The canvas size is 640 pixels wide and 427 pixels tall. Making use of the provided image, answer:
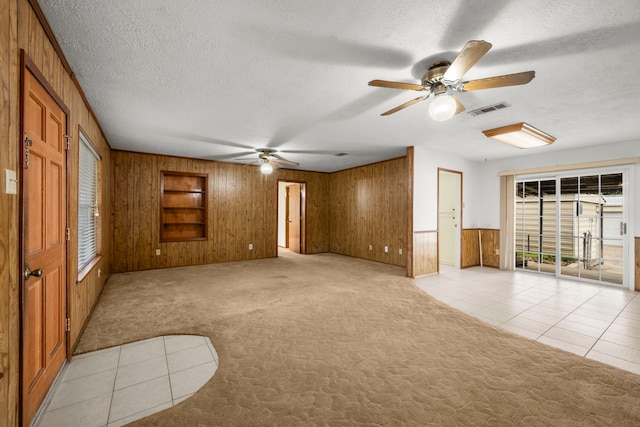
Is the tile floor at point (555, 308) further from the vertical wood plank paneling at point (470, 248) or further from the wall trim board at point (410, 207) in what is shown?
the vertical wood plank paneling at point (470, 248)

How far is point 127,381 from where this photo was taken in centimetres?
200

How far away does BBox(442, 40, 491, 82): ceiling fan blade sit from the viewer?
1608 millimetres

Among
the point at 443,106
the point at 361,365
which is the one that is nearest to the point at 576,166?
the point at 443,106

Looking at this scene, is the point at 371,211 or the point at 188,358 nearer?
the point at 188,358

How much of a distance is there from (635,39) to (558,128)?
91.5 inches

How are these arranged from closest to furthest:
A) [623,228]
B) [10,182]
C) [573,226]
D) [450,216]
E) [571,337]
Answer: [10,182]
[571,337]
[623,228]
[573,226]
[450,216]

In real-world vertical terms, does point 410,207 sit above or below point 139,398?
above

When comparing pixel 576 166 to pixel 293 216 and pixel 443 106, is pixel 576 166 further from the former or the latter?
pixel 293 216

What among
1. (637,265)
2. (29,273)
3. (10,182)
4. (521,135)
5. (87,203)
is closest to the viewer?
(10,182)

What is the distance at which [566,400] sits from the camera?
5.84 ft

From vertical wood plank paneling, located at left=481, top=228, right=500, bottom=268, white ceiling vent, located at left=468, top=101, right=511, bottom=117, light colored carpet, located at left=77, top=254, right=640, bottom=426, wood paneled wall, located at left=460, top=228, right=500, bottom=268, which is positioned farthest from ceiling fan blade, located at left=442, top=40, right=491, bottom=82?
vertical wood plank paneling, located at left=481, top=228, right=500, bottom=268

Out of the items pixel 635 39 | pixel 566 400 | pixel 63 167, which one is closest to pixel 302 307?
pixel 566 400

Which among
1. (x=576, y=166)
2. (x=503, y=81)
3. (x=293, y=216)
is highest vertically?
(x=503, y=81)

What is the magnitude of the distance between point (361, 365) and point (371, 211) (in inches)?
198
